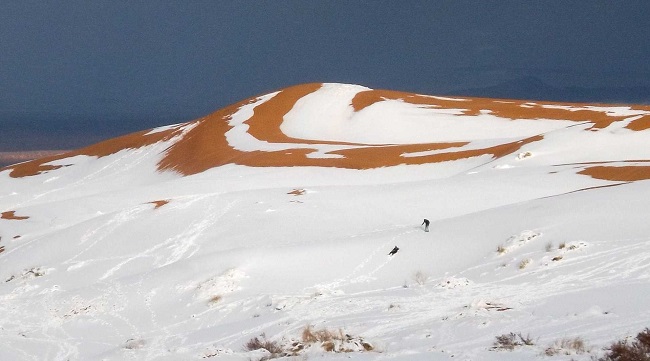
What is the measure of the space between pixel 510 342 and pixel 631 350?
6.03 feet

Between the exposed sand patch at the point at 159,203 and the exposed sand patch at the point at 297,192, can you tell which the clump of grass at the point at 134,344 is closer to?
the exposed sand patch at the point at 159,203

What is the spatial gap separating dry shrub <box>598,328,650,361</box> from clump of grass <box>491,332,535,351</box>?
1.17 m

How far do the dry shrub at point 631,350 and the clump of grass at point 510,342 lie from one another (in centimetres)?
117

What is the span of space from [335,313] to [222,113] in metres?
40.8

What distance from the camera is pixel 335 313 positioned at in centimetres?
1485

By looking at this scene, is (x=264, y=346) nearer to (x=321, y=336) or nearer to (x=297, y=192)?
(x=321, y=336)

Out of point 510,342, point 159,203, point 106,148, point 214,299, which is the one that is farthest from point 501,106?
point 510,342

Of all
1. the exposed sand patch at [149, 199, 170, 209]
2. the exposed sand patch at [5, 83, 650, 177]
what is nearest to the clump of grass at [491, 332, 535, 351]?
the exposed sand patch at [5, 83, 650, 177]

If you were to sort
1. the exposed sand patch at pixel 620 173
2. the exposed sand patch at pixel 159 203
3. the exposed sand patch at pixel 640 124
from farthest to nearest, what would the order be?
1. the exposed sand patch at pixel 640 124
2. the exposed sand patch at pixel 159 203
3. the exposed sand patch at pixel 620 173

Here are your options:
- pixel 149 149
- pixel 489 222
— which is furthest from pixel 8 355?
pixel 149 149

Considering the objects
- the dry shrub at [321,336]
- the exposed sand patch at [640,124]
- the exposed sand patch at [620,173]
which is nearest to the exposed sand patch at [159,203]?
the exposed sand patch at [620,173]

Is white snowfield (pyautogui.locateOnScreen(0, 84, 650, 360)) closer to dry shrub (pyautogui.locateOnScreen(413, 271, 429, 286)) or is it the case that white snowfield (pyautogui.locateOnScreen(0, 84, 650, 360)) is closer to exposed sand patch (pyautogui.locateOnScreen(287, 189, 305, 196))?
dry shrub (pyautogui.locateOnScreen(413, 271, 429, 286))

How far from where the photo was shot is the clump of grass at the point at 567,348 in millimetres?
9453

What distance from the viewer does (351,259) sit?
19062 mm
